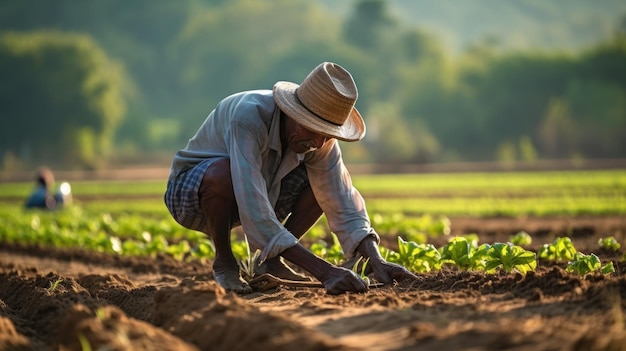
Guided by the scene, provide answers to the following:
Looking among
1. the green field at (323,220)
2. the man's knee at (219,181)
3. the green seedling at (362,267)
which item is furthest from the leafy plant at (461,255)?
the man's knee at (219,181)

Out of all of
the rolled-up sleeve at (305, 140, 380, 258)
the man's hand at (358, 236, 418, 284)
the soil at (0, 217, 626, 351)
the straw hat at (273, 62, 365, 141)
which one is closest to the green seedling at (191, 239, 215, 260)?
the soil at (0, 217, 626, 351)

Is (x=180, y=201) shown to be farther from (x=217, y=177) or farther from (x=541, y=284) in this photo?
(x=541, y=284)

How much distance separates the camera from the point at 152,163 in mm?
73750

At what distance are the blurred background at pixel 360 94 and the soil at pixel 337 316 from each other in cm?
4167

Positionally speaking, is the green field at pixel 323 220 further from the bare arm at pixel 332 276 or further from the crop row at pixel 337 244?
the bare arm at pixel 332 276

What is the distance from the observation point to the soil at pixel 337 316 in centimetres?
354

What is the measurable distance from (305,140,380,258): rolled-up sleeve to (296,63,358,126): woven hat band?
0.37 metres

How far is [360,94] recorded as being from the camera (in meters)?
89.2

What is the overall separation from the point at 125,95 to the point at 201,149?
103 metres

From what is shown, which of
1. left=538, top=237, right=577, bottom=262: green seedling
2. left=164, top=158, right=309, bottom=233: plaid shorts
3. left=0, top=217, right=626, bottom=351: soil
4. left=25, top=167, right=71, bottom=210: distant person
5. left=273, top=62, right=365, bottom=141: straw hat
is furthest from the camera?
left=25, top=167, right=71, bottom=210: distant person

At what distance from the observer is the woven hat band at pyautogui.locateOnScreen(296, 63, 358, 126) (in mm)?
5477

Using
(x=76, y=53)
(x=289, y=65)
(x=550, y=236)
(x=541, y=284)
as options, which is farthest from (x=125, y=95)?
(x=541, y=284)

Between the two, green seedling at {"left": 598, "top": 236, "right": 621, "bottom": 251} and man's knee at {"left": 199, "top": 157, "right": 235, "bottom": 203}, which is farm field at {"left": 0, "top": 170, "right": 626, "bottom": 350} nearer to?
green seedling at {"left": 598, "top": 236, "right": 621, "bottom": 251}

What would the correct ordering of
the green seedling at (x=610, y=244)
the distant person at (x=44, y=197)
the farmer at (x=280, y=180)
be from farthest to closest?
1. the distant person at (x=44, y=197)
2. the green seedling at (x=610, y=244)
3. the farmer at (x=280, y=180)
